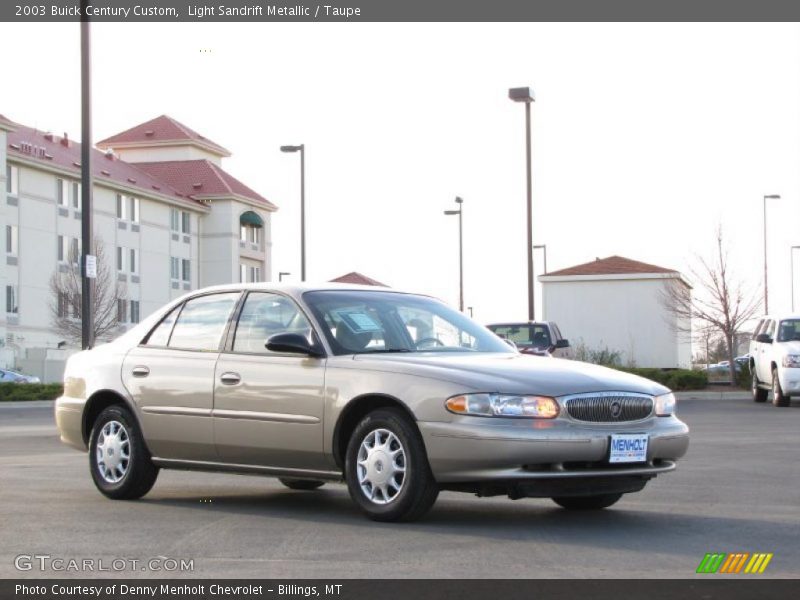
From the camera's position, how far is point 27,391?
122 ft

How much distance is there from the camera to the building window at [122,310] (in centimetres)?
7456

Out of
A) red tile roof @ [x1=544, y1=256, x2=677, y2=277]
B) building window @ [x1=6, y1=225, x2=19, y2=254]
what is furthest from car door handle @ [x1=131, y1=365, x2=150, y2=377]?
building window @ [x1=6, y1=225, x2=19, y2=254]

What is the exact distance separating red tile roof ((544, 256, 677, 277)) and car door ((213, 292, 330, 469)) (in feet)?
124

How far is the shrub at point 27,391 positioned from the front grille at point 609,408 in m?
30.1

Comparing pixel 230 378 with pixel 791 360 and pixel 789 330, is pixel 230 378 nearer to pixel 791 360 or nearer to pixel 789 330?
pixel 791 360

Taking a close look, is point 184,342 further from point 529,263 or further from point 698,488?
point 529,263

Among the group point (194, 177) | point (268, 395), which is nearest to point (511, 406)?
point (268, 395)

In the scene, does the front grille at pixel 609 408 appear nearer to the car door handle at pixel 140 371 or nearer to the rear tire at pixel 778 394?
the car door handle at pixel 140 371

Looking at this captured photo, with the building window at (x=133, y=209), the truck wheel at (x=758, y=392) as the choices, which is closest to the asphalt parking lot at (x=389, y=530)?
the truck wheel at (x=758, y=392)

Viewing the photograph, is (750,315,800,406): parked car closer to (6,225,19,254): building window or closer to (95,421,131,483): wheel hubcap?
(95,421,131,483): wheel hubcap

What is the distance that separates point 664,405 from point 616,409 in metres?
0.58

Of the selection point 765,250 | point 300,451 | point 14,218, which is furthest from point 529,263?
point 14,218

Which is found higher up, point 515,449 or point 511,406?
point 511,406

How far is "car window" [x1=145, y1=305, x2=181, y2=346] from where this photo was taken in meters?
10.3
